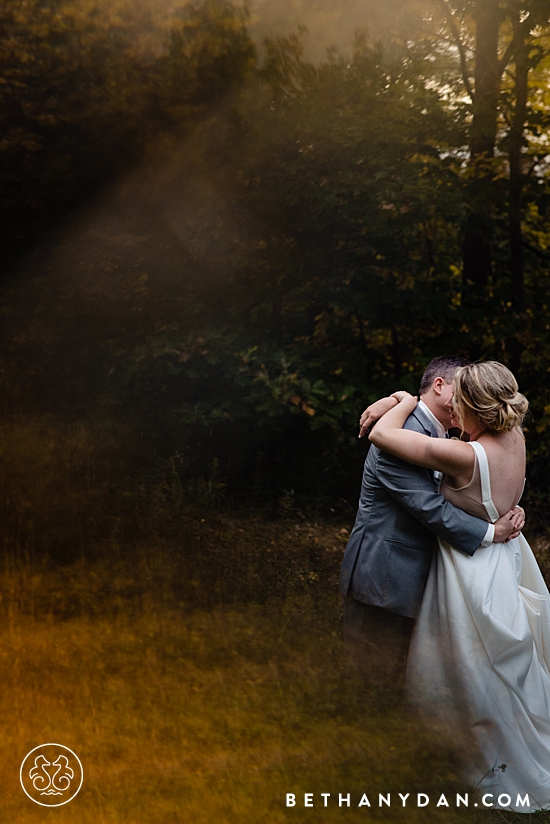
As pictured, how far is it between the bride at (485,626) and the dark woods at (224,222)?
3068mm

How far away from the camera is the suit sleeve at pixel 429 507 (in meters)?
2.79

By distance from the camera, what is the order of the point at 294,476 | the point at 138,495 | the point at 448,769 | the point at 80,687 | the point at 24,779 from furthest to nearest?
the point at 294,476 → the point at 138,495 → the point at 80,687 → the point at 448,769 → the point at 24,779

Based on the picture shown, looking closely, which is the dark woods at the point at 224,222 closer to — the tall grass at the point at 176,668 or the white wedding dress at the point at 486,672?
the tall grass at the point at 176,668

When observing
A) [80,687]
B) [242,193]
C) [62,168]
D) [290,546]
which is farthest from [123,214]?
[80,687]

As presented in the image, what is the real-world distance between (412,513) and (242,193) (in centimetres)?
441

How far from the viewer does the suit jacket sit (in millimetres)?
2809

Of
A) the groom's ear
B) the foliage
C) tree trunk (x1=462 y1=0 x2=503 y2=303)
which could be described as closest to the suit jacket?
the groom's ear

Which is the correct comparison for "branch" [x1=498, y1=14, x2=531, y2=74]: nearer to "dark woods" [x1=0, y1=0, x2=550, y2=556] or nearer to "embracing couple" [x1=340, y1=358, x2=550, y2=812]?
"dark woods" [x1=0, y1=0, x2=550, y2=556]

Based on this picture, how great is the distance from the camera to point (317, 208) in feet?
20.8

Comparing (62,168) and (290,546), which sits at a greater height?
(62,168)

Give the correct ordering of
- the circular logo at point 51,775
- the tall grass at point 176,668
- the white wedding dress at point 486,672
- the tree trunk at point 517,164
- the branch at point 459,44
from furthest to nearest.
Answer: the branch at point 459,44 < the tree trunk at point 517,164 < the white wedding dress at point 486,672 < the tall grass at point 176,668 < the circular logo at point 51,775

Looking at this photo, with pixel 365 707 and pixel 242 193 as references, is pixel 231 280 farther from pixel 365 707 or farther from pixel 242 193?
pixel 365 707

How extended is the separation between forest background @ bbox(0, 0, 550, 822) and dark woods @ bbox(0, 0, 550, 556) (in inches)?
0.8

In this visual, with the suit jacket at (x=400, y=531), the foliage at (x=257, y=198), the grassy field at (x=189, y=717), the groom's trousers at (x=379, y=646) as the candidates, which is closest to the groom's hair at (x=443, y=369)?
the suit jacket at (x=400, y=531)
